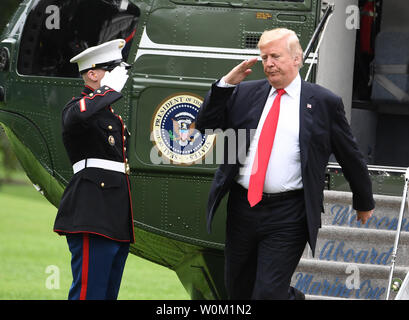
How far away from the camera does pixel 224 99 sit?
464 cm

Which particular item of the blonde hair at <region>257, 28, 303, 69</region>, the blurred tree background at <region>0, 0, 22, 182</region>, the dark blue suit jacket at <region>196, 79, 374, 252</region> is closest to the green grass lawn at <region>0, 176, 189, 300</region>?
the blurred tree background at <region>0, 0, 22, 182</region>

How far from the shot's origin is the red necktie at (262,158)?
4539 millimetres

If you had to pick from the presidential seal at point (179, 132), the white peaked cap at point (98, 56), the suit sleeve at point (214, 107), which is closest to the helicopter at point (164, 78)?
the presidential seal at point (179, 132)

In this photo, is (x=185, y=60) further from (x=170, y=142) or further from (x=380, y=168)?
(x=380, y=168)

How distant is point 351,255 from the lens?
5.95 meters

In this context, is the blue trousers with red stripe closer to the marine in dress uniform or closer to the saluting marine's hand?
the marine in dress uniform

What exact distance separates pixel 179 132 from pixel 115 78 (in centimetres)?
128

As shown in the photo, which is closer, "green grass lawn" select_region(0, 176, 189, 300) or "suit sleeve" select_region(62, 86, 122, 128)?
"suit sleeve" select_region(62, 86, 122, 128)

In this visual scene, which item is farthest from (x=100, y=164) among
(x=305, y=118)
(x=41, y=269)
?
(x=41, y=269)

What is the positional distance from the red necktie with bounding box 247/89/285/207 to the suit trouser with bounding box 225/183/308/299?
68mm

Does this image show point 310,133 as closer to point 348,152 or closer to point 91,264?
point 348,152

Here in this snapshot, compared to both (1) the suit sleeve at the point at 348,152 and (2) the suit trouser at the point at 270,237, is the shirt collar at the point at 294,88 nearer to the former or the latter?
(1) the suit sleeve at the point at 348,152

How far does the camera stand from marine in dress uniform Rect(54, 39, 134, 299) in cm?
496
